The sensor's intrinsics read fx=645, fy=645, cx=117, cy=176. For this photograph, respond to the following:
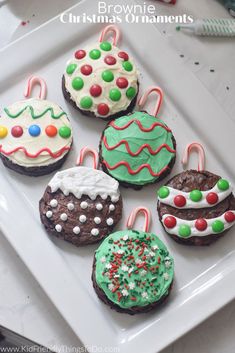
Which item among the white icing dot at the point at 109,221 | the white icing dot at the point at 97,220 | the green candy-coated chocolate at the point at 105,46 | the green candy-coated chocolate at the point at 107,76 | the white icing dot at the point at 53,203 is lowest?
the white icing dot at the point at 109,221

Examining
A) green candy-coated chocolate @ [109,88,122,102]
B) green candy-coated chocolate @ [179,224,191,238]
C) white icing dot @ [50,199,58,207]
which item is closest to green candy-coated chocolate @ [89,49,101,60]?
green candy-coated chocolate @ [109,88,122,102]

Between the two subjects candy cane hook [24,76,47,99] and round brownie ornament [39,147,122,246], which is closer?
round brownie ornament [39,147,122,246]

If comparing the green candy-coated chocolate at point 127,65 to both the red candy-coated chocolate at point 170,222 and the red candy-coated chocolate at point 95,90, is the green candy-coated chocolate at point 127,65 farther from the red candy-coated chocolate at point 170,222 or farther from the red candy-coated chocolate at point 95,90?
the red candy-coated chocolate at point 170,222

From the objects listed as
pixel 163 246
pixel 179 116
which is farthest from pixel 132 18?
pixel 163 246

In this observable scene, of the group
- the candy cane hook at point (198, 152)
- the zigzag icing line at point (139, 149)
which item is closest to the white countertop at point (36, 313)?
the candy cane hook at point (198, 152)

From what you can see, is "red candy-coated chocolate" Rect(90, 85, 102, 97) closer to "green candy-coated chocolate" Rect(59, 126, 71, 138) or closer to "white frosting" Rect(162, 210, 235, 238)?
"green candy-coated chocolate" Rect(59, 126, 71, 138)

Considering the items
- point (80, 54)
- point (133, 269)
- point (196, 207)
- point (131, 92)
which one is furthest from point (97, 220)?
point (80, 54)

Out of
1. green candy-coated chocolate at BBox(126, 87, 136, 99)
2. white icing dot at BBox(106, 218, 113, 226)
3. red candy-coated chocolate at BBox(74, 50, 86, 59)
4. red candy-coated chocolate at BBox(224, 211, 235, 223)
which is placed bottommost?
red candy-coated chocolate at BBox(224, 211, 235, 223)
